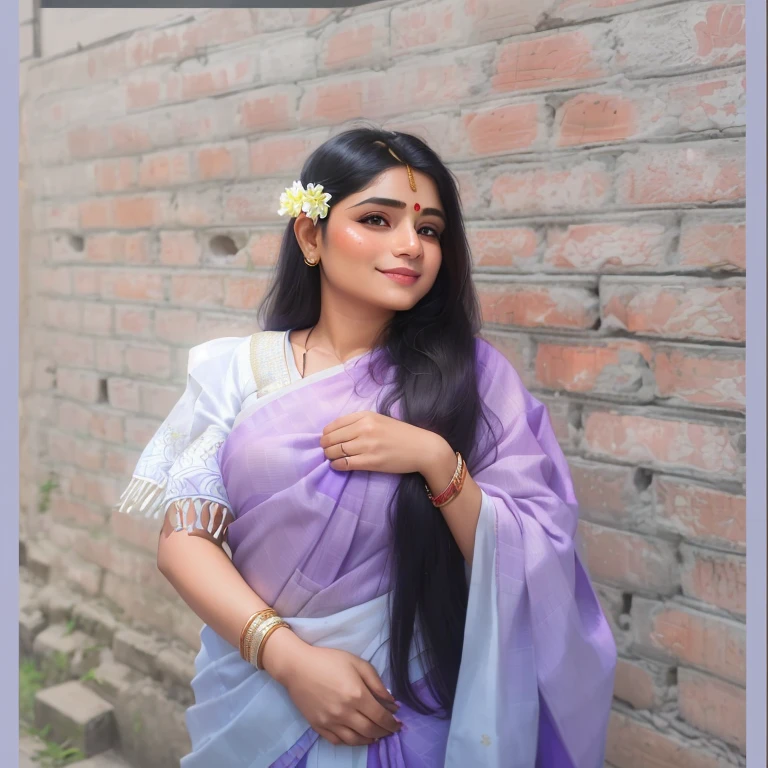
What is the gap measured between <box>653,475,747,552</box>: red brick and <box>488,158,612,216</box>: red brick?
399mm

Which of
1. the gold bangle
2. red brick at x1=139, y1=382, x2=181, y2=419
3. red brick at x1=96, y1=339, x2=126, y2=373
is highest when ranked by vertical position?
red brick at x1=96, y1=339, x2=126, y2=373

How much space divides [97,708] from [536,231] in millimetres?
1263

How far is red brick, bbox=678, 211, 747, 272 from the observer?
1.05 m

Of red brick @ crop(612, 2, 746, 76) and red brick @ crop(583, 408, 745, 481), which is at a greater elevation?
red brick @ crop(612, 2, 746, 76)

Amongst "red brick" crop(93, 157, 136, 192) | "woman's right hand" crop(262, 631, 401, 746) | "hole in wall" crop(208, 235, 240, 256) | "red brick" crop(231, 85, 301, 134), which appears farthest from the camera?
"red brick" crop(93, 157, 136, 192)

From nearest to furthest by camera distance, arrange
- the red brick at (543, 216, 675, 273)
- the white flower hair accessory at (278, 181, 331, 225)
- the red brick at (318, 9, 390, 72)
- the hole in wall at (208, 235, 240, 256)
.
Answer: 1. the white flower hair accessory at (278, 181, 331, 225)
2. the red brick at (543, 216, 675, 273)
3. the red brick at (318, 9, 390, 72)
4. the hole in wall at (208, 235, 240, 256)

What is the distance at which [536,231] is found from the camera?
4.01ft

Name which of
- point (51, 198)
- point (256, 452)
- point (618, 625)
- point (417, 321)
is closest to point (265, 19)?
point (51, 198)

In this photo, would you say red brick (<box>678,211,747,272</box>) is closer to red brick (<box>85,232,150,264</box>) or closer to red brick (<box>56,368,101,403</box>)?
red brick (<box>85,232,150,264</box>)

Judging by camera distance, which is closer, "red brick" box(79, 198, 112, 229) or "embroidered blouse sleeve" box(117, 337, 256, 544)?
"embroidered blouse sleeve" box(117, 337, 256, 544)

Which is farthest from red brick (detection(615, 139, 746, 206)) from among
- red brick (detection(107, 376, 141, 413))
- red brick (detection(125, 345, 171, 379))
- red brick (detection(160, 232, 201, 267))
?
red brick (detection(107, 376, 141, 413))

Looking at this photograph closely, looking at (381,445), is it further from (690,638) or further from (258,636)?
(690,638)

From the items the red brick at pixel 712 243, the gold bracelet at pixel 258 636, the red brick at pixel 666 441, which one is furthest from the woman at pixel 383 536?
the red brick at pixel 712 243

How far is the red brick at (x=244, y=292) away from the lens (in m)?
1.54
